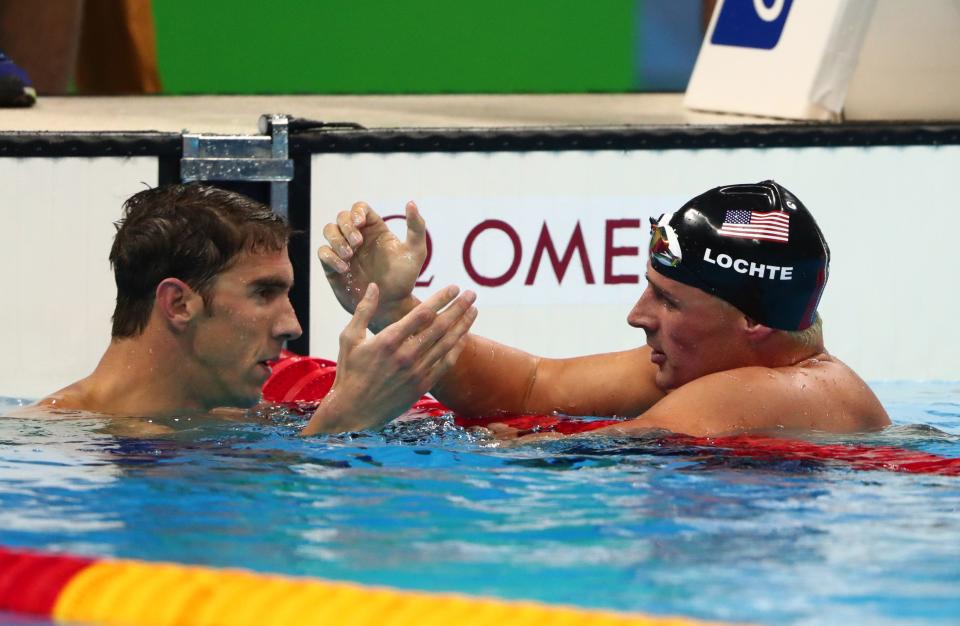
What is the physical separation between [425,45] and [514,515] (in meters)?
5.50

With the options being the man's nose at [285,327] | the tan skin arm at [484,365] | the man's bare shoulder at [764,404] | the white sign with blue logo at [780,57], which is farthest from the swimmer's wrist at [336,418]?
the white sign with blue logo at [780,57]

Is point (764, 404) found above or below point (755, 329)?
below

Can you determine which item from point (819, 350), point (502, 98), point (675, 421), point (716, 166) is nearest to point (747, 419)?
point (675, 421)

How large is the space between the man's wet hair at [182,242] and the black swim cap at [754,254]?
0.90 m

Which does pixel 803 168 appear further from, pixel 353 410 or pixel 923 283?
pixel 353 410

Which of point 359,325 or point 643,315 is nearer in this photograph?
point 359,325

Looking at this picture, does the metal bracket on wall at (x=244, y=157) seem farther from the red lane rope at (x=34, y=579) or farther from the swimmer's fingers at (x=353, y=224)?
the red lane rope at (x=34, y=579)

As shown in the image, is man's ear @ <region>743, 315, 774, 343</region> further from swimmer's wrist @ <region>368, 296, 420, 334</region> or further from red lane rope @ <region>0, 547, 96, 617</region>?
red lane rope @ <region>0, 547, 96, 617</region>

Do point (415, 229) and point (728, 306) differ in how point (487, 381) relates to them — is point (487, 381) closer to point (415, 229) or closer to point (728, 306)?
point (415, 229)

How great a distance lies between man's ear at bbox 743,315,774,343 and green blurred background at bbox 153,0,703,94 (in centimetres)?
455

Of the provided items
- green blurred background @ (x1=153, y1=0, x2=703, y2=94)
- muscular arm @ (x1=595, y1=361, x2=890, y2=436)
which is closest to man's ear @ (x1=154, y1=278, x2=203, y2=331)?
muscular arm @ (x1=595, y1=361, x2=890, y2=436)

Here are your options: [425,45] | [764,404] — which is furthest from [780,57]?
[425,45]

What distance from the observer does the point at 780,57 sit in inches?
206

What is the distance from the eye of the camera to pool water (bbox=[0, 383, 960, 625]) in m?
2.43
